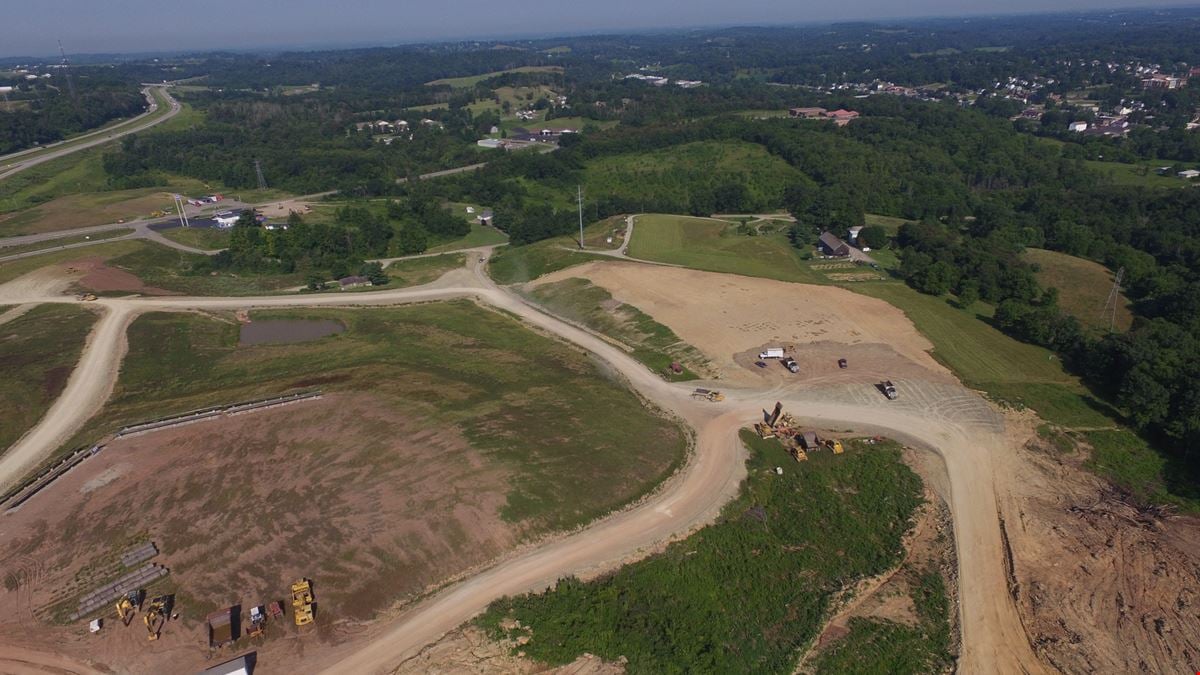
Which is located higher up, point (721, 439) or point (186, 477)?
point (186, 477)

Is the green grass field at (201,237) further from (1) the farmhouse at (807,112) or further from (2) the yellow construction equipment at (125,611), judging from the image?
(1) the farmhouse at (807,112)

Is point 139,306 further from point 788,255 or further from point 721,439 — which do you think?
point 788,255

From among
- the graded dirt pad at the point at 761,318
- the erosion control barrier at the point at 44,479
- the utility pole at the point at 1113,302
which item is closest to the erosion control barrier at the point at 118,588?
the erosion control barrier at the point at 44,479

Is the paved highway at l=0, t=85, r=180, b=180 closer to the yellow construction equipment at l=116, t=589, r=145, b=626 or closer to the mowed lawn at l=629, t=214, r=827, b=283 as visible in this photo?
the mowed lawn at l=629, t=214, r=827, b=283

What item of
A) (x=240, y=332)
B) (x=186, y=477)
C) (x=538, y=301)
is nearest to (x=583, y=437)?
(x=186, y=477)

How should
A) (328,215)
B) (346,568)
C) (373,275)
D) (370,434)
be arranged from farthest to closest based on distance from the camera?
(328,215)
(373,275)
(370,434)
(346,568)

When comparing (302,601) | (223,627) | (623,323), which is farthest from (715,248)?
(223,627)

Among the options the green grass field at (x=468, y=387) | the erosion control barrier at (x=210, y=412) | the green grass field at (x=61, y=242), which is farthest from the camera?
the green grass field at (x=61, y=242)

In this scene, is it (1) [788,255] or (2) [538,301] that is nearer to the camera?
(2) [538,301]
